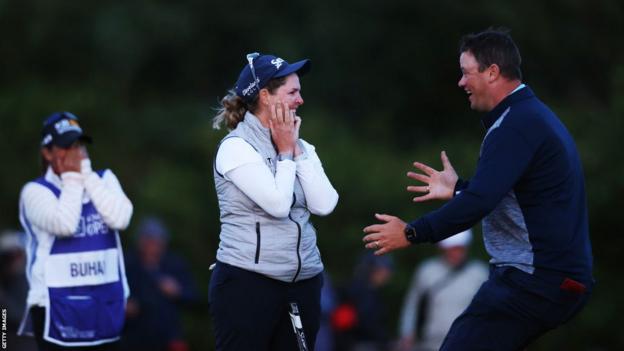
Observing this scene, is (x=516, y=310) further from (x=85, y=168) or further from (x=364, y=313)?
(x=364, y=313)

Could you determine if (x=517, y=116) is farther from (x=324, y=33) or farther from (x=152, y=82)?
(x=152, y=82)

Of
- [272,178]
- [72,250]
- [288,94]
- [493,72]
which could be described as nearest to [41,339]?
[72,250]

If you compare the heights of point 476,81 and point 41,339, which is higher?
point 476,81

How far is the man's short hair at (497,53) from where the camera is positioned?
6266mm

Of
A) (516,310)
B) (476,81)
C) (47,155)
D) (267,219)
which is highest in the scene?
(476,81)

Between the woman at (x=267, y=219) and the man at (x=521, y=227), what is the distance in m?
0.45

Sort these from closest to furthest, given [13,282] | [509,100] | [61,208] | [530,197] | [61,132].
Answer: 1. [530,197]
2. [509,100]
3. [61,208]
4. [61,132]
5. [13,282]

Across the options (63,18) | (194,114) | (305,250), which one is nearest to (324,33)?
(194,114)

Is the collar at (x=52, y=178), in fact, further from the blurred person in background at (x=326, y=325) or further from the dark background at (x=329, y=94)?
the dark background at (x=329, y=94)

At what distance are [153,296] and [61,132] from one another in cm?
357

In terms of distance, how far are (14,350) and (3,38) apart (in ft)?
51.9

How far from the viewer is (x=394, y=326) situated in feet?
46.7

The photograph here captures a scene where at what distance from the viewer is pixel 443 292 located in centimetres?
1070

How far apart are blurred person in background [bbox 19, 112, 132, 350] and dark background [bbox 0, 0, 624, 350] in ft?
22.9
